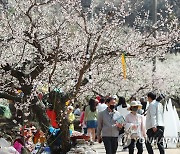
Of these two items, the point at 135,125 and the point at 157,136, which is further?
the point at 157,136

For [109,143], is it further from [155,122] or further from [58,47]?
[58,47]

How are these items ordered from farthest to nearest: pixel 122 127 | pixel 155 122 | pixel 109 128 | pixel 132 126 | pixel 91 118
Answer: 1. pixel 91 118
2. pixel 155 122
3. pixel 132 126
4. pixel 122 127
5. pixel 109 128

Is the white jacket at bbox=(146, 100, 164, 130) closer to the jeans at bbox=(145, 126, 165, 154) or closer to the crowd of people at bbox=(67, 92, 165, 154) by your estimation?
the crowd of people at bbox=(67, 92, 165, 154)

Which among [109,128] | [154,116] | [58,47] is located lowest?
[109,128]

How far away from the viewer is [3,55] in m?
10.7

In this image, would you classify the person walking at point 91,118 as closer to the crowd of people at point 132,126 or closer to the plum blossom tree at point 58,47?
the plum blossom tree at point 58,47

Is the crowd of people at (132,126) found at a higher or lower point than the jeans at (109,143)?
higher

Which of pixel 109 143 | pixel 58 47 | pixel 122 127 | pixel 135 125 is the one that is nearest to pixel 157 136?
pixel 135 125

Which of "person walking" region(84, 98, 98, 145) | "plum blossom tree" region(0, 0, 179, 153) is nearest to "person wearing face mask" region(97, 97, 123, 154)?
"plum blossom tree" region(0, 0, 179, 153)

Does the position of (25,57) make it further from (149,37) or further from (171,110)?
(171,110)

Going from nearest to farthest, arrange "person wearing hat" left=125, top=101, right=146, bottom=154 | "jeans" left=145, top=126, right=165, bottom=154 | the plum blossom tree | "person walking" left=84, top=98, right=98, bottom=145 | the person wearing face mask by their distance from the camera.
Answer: the person wearing face mask, the plum blossom tree, "person wearing hat" left=125, top=101, right=146, bottom=154, "jeans" left=145, top=126, right=165, bottom=154, "person walking" left=84, top=98, right=98, bottom=145

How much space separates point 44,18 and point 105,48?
1520 millimetres

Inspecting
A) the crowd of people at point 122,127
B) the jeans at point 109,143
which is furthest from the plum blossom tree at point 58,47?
the jeans at point 109,143

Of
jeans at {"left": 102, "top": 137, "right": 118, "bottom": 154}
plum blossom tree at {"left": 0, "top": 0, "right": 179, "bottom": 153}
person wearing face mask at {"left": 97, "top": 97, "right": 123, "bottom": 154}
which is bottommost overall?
jeans at {"left": 102, "top": 137, "right": 118, "bottom": 154}
